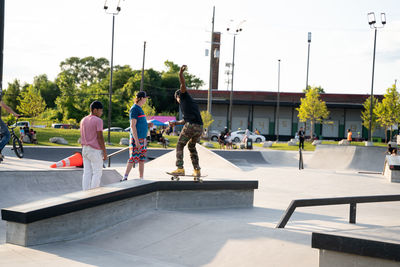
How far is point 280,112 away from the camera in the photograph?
5656 cm

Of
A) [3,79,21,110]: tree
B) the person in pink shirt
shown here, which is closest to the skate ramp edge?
the person in pink shirt

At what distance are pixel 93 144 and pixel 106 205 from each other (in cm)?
108

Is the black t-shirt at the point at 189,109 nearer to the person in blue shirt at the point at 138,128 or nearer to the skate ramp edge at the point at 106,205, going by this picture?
the person in blue shirt at the point at 138,128

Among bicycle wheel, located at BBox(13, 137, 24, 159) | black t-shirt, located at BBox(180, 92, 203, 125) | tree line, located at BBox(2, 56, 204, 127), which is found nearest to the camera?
black t-shirt, located at BBox(180, 92, 203, 125)

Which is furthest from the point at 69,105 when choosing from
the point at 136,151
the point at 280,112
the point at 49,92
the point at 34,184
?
the point at 136,151

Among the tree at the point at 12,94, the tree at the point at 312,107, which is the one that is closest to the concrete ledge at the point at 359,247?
the tree at the point at 312,107

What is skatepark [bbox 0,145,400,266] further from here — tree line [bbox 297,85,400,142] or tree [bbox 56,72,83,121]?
tree [bbox 56,72,83,121]

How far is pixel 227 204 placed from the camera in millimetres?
7457

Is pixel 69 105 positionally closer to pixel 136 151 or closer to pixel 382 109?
pixel 382 109

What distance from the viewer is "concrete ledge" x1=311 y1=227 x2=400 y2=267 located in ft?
11.0

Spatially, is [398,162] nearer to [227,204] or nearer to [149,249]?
[227,204]

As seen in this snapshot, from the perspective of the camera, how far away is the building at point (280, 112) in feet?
180

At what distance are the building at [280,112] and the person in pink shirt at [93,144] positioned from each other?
48.3m

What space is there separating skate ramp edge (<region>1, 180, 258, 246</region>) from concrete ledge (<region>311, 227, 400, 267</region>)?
2.91 meters
